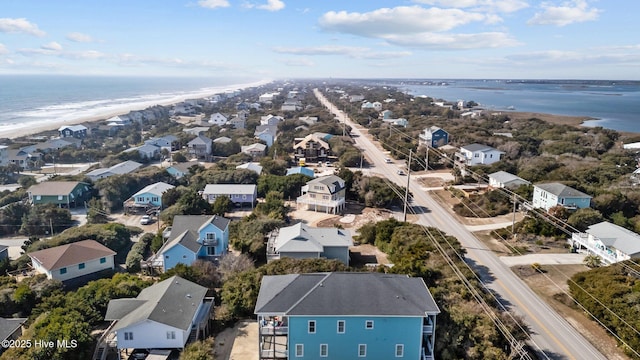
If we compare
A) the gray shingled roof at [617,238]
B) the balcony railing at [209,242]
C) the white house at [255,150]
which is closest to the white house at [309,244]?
the balcony railing at [209,242]

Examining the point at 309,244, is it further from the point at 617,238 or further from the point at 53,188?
the point at 53,188

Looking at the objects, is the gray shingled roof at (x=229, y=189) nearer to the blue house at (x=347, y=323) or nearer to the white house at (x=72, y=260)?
the white house at (x=72, y=260)

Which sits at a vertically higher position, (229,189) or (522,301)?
(229,189)

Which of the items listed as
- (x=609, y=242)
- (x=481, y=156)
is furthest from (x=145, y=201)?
(x=481, y=156)

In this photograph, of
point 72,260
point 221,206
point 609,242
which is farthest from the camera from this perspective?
point 221,206

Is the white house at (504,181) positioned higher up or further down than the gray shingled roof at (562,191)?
further down

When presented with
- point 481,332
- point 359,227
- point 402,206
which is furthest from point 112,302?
point 402,206

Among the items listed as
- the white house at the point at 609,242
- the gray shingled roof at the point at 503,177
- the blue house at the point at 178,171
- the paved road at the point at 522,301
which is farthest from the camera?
the blue house at the point at 178,171
